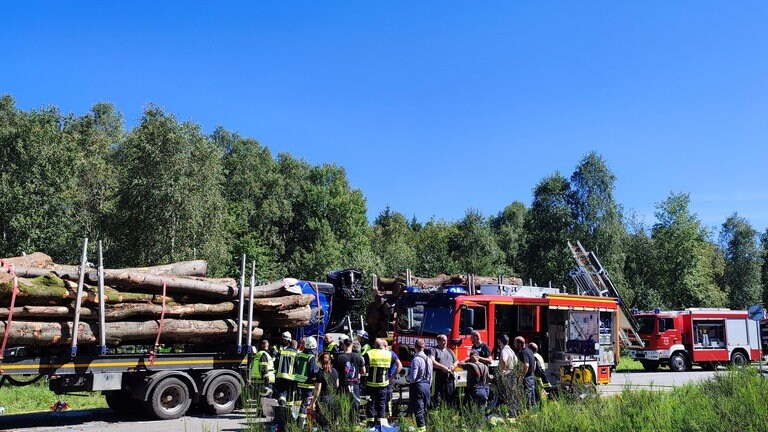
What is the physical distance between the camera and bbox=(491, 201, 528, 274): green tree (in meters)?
57.8

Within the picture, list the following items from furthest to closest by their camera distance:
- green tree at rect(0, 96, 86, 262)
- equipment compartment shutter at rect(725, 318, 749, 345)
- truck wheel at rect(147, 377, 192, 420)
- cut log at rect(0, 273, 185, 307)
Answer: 1. green tree at rect(0, 96, 86, 262)
2. equipment compartment shutter at rect(725, 318, 749, 345)
3. truck wheel at rect(147, 377, 192, 420)
4. cut log at rect(0, 273, 185, 307)

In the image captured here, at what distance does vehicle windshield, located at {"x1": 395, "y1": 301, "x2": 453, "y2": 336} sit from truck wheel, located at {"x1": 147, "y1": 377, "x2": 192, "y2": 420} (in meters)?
5.18

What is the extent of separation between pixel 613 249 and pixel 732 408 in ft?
135

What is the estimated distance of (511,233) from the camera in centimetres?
6888

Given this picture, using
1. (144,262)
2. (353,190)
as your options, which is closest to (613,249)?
(353,190)

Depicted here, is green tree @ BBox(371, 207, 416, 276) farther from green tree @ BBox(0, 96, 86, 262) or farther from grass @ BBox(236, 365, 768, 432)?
grass @ BBox(236, 365, 768, 432)

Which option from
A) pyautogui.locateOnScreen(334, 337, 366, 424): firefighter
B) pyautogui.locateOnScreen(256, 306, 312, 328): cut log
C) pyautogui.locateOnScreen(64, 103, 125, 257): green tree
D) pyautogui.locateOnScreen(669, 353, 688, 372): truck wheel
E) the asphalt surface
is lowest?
the asphalt surface

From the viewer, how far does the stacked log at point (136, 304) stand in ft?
37.7

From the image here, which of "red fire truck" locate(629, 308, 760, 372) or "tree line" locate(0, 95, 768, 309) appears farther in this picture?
"tree line" locate(0, 95, 768, 309)

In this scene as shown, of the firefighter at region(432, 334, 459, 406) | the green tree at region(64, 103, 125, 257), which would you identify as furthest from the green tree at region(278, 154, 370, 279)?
the firefighter at region(432, 334, 459, 406)

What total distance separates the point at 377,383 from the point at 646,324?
20428 millimetres

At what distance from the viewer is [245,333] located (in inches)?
572

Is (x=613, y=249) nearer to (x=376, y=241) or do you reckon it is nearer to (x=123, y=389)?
(x=376, y=241)

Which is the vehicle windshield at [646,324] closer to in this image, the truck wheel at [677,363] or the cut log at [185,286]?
the truck wheel at [677,363]
